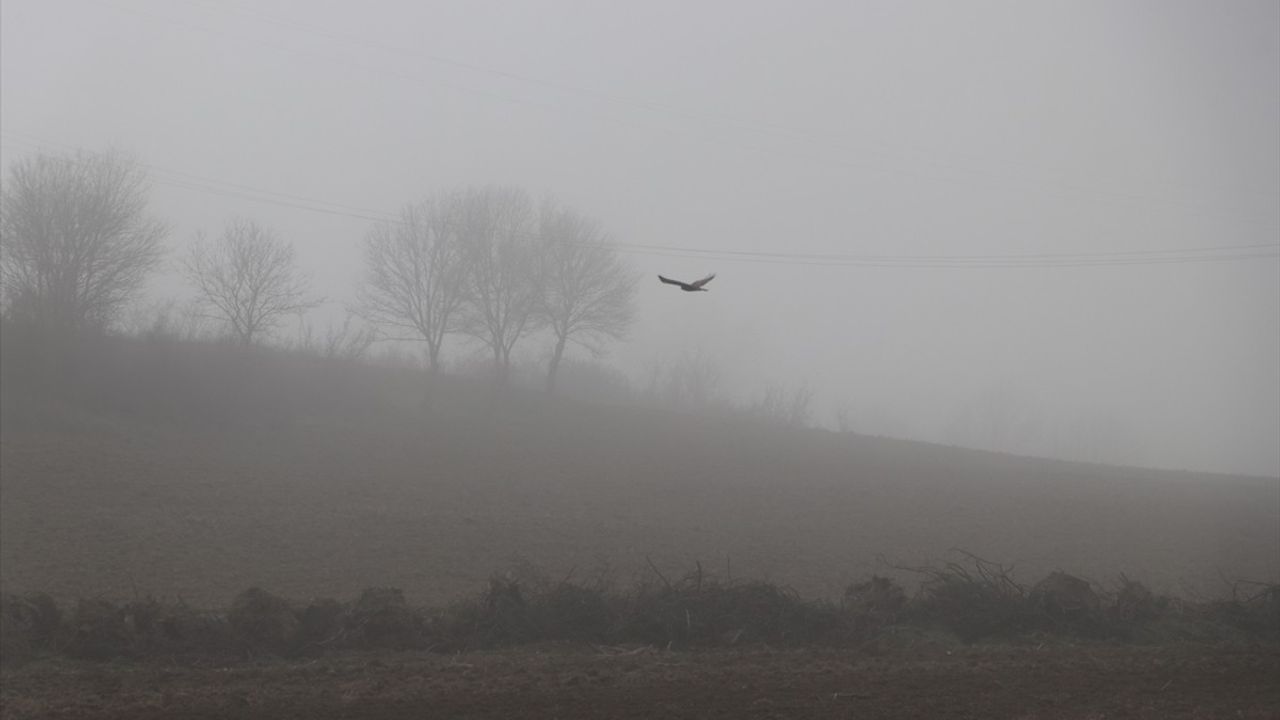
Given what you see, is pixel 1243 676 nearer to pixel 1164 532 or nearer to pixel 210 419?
pixel 1164 532

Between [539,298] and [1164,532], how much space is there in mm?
31110

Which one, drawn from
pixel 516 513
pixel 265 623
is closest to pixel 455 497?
pixel 516 513

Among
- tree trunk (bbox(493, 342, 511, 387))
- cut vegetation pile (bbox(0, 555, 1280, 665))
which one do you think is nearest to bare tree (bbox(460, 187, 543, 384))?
tree trunk (bbox(493, 342, 511, 387))

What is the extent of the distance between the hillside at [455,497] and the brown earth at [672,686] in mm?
5989

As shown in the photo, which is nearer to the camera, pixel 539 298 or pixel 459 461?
pixel 459 461

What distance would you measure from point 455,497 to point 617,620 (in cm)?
1505

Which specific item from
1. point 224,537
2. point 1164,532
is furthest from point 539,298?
point 1164,532

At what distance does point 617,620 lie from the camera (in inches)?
580

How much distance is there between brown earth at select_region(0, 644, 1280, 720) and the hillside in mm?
5989

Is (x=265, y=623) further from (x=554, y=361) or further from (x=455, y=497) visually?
(x=554, y=361)

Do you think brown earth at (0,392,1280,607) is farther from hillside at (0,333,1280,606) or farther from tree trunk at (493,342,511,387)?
tree trunk at (493,342,511,387)

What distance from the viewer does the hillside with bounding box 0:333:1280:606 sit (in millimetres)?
20859

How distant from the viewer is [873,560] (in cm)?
2297

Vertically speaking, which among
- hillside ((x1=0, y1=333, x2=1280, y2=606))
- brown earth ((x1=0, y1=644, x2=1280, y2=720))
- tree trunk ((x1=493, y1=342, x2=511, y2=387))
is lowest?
brown earth ((x1=0, y1=644, x2=1280, y2=720))
